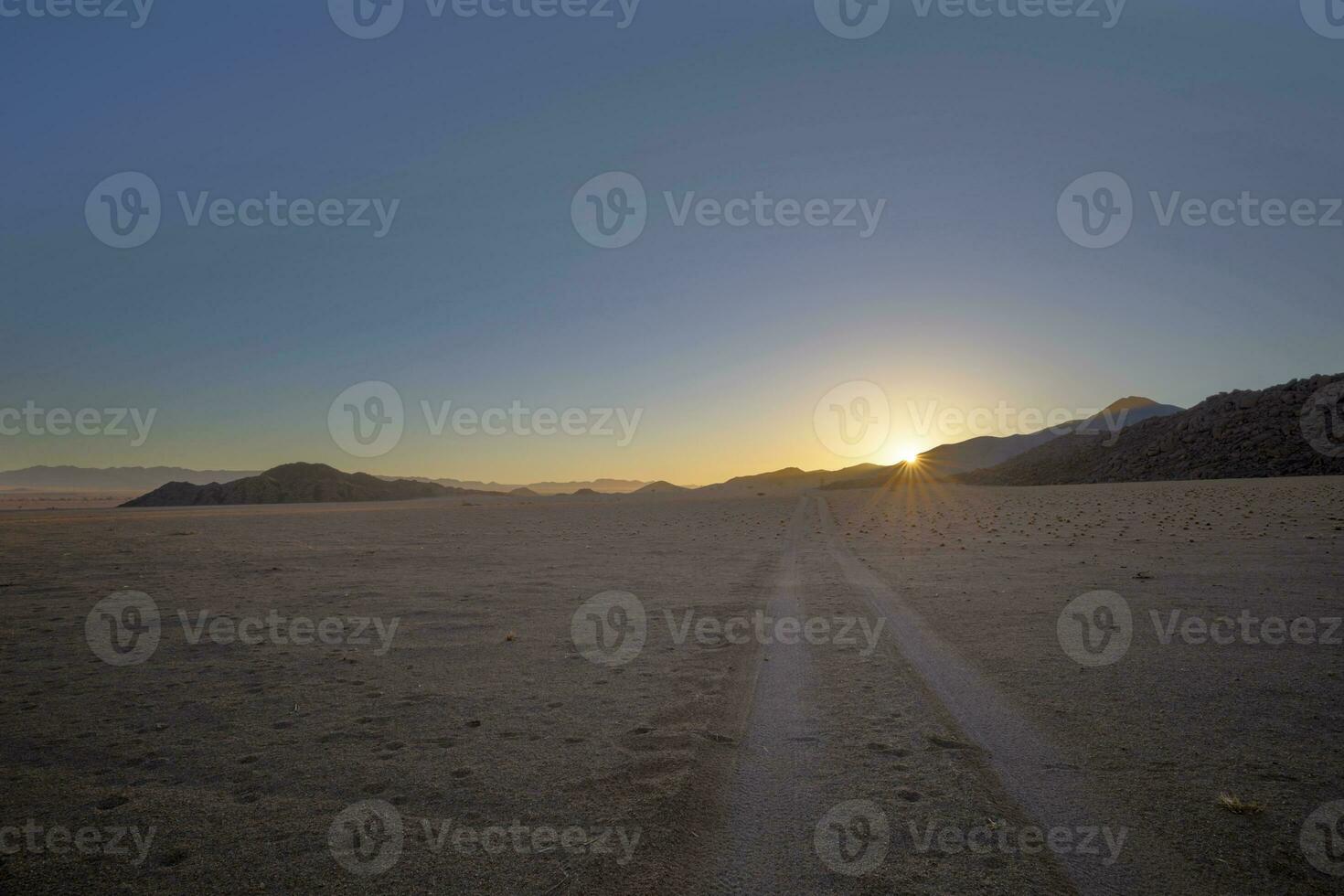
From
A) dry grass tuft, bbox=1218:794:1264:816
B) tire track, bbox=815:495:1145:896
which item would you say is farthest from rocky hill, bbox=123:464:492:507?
dry grass tuft, bbox=1218:794:1264:816

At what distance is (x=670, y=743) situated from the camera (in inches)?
231

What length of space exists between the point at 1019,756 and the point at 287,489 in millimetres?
115287

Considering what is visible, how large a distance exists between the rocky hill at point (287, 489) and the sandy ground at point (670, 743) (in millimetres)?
92750

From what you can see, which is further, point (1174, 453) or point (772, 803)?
point (1174, 453)

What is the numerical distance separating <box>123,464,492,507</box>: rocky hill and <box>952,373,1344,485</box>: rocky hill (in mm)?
100892

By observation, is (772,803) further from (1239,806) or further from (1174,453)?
(1174,453)

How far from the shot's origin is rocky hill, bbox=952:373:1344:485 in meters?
40.8

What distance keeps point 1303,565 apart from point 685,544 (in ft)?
54.7

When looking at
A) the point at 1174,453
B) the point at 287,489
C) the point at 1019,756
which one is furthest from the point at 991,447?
the point at 1019,756

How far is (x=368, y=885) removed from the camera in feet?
12.7

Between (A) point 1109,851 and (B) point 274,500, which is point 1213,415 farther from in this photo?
(B) point 274,500

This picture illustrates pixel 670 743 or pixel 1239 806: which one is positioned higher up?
pixel 1239 806

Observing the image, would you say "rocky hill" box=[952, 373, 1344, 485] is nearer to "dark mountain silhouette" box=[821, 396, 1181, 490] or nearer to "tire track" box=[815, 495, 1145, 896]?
"tire track" box=[815, 495, 1145, 896]

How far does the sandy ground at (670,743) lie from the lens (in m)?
4.02
